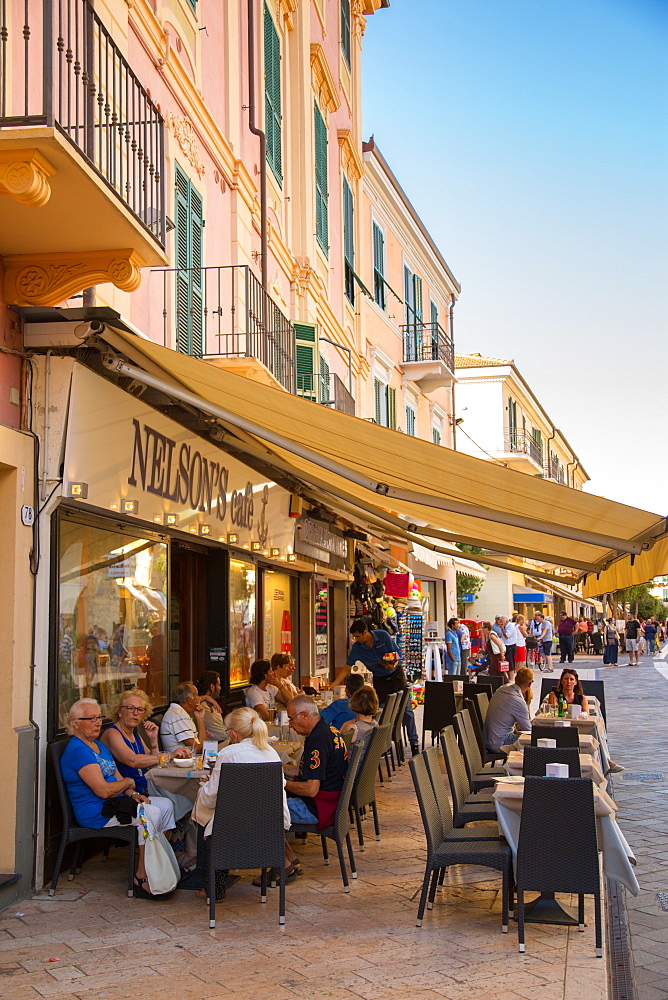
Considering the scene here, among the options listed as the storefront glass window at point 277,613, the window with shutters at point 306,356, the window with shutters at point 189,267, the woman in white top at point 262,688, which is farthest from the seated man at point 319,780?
the window with shutters at point 306,356

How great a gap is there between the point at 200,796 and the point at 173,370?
2.70 metres

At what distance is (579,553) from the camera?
945cm

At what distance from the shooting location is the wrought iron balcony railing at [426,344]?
26.5 metres

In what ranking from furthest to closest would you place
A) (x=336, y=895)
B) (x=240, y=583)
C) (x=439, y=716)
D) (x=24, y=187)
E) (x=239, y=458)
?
(x=439, y=716)
(x=240, y=583)
(x=239, y=458)
(x=336, y=895)
(x=24, y=187)

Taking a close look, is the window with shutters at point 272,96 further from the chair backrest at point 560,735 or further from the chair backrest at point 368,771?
the chair backrest at point 560,735

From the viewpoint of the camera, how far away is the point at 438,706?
13.8 m

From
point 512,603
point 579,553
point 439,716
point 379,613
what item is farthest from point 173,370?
point 512,603

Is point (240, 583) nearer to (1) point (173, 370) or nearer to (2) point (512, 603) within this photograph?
(1) point (173, 370)

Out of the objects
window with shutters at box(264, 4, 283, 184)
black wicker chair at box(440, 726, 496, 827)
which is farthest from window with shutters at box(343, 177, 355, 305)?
black wicker chair at box(440, 726, 496, 827)

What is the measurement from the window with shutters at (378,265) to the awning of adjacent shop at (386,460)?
15888mm

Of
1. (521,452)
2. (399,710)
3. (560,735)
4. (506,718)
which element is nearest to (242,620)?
(399,710)

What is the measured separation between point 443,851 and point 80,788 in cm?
234

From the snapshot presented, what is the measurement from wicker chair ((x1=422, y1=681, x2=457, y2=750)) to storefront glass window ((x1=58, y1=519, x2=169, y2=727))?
4.98 meters

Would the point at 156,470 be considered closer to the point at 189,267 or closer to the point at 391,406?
the point at 189,267
